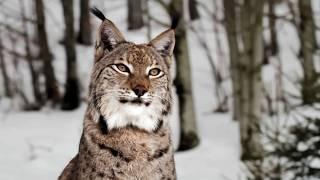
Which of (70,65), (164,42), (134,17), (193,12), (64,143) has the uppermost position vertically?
(193,12)

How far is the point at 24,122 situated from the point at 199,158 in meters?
5.05

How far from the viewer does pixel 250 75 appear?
1278cm

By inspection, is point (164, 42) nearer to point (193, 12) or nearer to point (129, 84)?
point (129, 84)

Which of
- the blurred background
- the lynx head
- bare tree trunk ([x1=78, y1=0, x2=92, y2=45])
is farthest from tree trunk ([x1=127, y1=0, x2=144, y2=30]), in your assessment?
the lynx head

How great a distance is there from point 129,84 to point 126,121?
283mm

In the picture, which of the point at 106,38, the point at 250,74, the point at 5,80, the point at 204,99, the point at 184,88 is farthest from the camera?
the point at 204,99

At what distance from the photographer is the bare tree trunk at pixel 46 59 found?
17.7 meters

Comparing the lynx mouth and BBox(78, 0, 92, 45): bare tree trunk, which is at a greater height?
BBox(78, 0, 92, 45): bare tree trunk

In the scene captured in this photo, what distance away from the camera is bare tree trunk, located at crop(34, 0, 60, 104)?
17703 mm

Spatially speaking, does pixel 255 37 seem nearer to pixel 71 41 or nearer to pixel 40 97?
pixel 71 41

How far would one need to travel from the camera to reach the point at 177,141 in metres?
14.7

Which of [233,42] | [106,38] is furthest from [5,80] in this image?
[106,38]

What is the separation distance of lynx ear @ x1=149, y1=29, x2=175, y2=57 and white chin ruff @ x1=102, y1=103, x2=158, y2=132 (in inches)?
21.3

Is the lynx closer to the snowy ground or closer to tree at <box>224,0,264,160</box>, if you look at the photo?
the snowy ground
